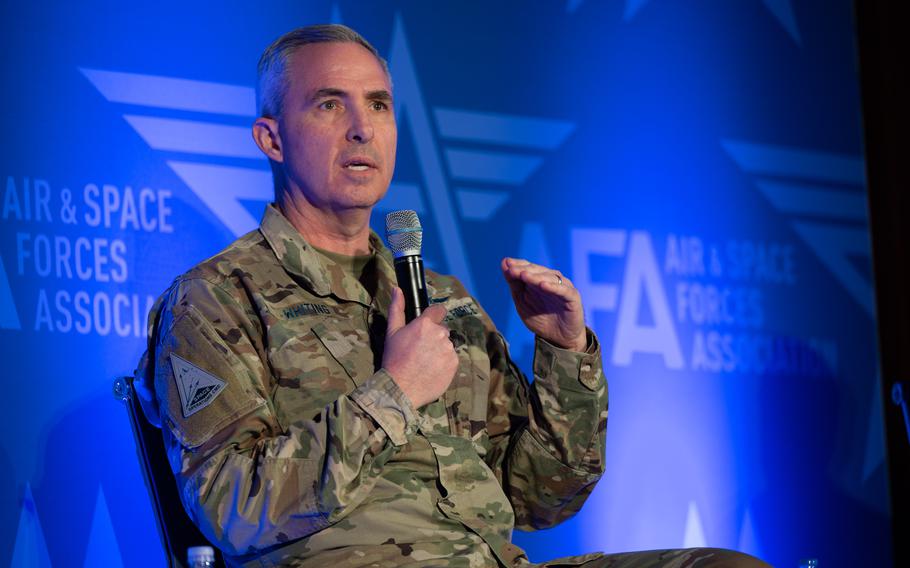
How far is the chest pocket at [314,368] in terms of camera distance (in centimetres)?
227

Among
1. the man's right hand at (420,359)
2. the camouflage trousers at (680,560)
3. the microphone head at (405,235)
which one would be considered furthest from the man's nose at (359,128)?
the camouflage trousers at (680,560)

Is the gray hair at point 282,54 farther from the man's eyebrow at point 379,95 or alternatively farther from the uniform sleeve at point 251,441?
the uniform sleeve at point 251,441

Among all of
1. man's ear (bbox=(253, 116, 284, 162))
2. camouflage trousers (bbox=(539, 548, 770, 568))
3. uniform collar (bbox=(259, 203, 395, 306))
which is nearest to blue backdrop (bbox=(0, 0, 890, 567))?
man's ear (bbox=(253, 116, 284, 162))

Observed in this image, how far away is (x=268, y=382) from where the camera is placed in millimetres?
2273

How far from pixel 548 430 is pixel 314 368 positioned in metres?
0.56

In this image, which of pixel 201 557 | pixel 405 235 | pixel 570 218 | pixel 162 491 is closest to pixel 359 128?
pixel 405 235

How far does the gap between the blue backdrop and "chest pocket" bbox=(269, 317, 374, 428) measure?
859mm

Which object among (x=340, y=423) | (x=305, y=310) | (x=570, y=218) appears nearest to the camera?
(x=340, y=423)

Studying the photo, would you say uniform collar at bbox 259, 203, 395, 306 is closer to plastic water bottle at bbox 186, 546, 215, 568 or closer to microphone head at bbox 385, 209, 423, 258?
microphone head at bbox 385, 209, 423, 258

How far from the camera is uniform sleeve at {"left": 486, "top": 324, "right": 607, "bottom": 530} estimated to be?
2.51 metres

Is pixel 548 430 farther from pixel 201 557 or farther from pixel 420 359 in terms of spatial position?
pixel 201 557

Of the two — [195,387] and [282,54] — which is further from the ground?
[282,54]

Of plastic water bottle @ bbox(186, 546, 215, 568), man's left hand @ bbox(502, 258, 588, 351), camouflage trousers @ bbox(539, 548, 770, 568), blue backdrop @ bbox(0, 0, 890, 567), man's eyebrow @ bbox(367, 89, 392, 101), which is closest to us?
plastic water bottle @ bbox(186, 546, 215, 568)

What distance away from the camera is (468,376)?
2.55 m
